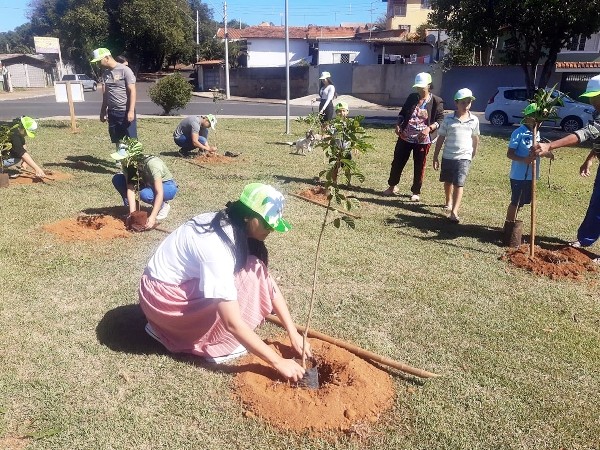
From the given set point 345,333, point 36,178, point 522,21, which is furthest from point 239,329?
point 522,21

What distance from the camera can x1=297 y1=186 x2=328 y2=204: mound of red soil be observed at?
713 cm

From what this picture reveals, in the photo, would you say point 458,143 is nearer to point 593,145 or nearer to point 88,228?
point 593,145

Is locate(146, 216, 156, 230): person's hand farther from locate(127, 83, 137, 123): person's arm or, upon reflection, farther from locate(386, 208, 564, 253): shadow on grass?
locate(386, 208, 564, 253): shadow on grass

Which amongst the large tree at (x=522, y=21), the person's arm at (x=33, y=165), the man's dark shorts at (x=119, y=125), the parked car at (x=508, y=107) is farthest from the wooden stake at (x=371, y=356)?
the parked car at (x=508, y=107)

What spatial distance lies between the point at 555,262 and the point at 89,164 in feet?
24.7

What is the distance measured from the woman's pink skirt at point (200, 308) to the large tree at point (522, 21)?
1556 centimetres

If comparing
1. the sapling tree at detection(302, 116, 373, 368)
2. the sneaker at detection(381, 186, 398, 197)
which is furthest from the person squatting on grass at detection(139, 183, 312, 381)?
the sneaker at detection(381, 186, 398, 197)

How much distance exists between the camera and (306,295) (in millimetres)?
4305

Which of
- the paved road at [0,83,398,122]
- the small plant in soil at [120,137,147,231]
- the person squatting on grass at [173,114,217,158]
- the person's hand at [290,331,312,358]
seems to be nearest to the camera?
the person's hand at [290,331,312,358]

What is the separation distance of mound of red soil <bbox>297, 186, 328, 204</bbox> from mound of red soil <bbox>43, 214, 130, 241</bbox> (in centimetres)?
265

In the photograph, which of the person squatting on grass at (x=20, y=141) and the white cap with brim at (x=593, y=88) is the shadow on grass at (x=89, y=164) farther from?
the white cap with brim at (x=593, y=88)

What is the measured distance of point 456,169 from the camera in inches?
241

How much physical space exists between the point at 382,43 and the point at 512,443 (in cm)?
4085

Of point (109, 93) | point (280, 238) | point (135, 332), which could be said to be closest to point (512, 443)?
point (135, 332)
